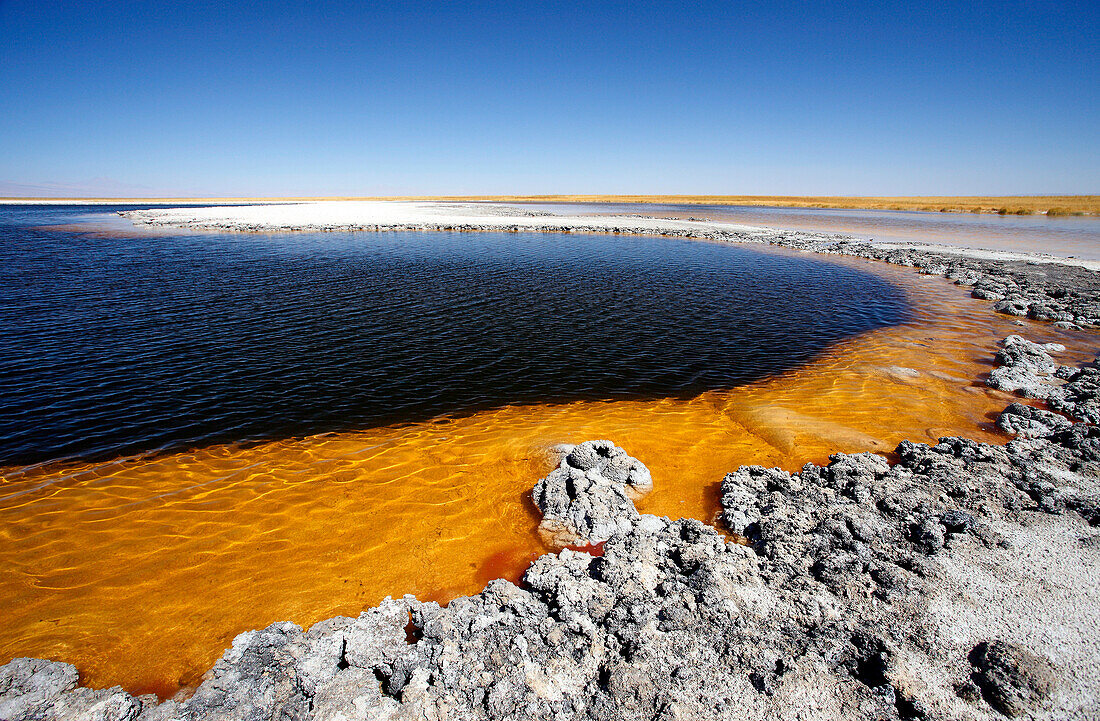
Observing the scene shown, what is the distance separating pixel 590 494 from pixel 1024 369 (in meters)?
16.3

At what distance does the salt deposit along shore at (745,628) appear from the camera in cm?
518

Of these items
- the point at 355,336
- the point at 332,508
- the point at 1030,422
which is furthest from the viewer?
the point at 355,336

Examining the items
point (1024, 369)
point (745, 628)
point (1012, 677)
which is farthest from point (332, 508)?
point (1024, 369)

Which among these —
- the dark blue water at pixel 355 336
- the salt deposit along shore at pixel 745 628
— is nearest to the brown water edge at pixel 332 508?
the salt deposit along shore at pixel 745 628

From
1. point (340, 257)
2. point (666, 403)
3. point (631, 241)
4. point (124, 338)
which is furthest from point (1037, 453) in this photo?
point (631, 241)

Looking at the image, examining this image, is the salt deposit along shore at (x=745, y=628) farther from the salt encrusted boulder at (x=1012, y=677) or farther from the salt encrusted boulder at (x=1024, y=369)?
the salt encrusted boulder at (x=1024, y=369)

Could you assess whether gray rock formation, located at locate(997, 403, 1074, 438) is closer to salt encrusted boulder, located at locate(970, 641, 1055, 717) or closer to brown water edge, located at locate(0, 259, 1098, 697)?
brown water edge, located at locate(0, 259, 1098, 697)

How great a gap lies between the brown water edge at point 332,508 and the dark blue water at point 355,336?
1.42 m

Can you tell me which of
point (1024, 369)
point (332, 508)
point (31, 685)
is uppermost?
point (1024, 369)

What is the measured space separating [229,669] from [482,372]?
447 inches

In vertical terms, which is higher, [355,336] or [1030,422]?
[355,336]

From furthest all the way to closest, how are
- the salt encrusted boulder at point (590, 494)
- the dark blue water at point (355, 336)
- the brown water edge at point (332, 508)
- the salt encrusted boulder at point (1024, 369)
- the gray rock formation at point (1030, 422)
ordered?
the salt encrusted boulder at point (1024, 369)
the dark blue water at point (355, 336)
the gray rock formation at point (1030, 422)
the salt encrusted boulder at point (590, 494)
the brown water edge at point (332, 508)

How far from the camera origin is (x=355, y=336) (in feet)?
63.3

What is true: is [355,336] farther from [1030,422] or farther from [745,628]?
[1030,422]
